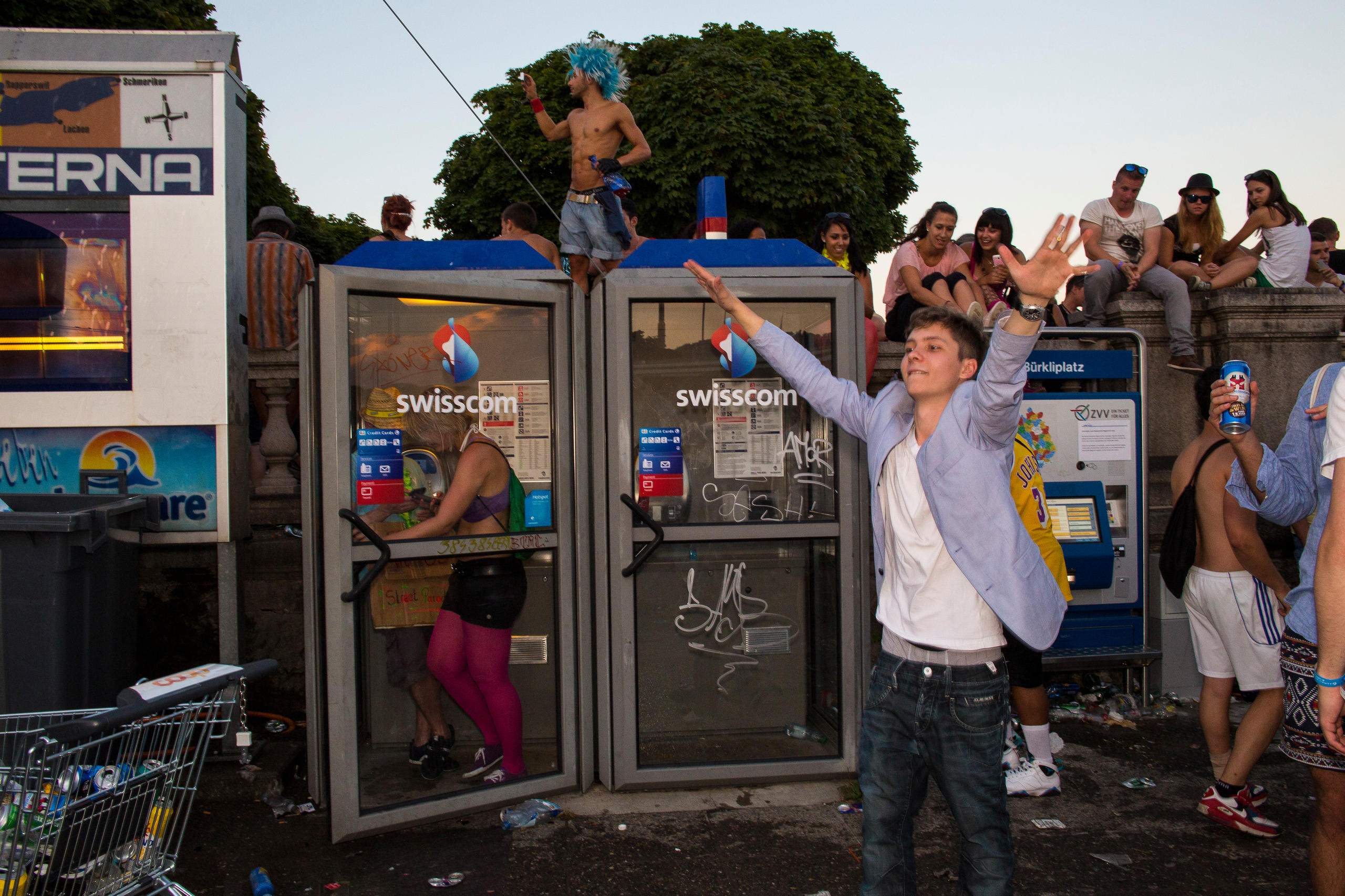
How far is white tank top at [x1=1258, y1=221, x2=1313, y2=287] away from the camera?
6.88 m

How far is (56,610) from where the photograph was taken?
3604 mm

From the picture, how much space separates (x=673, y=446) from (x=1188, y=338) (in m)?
3.90

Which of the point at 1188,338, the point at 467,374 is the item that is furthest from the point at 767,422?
the point at 1188,338

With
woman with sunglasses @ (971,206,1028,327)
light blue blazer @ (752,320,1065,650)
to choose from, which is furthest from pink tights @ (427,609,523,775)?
woman with sunglasses @ (971,206,1028,327)

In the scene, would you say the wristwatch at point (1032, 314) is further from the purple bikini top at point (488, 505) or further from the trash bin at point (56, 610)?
the trash bin at point (56, 610)

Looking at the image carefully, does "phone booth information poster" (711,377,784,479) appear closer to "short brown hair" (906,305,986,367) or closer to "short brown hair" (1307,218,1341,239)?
"short brown hair" (906,305,986,367)

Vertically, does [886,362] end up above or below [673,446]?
above

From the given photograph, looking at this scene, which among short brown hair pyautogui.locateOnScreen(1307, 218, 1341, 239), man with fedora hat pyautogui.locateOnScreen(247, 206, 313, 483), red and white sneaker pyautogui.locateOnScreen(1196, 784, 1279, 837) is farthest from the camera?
short brown hair pyautogui.locateOnScreen(1307, 218, 1341, 239)

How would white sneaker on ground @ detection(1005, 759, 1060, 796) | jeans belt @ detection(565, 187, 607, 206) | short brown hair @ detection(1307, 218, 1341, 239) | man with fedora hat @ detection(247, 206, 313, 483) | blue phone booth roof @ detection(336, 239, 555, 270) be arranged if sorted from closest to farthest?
blue phone booth roof @ detection(336, 239, 555, 270), white sneaker on ground @ detection(1005, 759, 1060, 796), jeans belt @ detection(565, 187, 607, 206), man with fedora hat @ detection(247, 206, 313, 483), short brown hair @ detection(1307, 218, 1341, 239)

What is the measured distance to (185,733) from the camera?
2.60m

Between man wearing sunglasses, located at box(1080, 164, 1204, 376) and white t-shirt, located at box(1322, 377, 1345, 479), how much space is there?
13.3ft

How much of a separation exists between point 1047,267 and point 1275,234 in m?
5.69

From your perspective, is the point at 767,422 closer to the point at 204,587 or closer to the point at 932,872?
the point at 932,872

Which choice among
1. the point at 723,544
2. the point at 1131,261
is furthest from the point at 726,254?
the point at 1131,261
